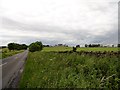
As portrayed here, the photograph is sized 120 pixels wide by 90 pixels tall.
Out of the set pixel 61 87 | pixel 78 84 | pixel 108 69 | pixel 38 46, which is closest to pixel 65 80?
pixel 61 87

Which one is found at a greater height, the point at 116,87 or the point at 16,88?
the point at 116,87

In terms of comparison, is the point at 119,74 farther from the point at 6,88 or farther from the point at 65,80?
the point at 6,88

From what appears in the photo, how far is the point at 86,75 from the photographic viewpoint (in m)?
9.29

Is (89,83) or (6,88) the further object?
(6,88)

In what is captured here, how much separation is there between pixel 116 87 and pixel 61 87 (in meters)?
2.51

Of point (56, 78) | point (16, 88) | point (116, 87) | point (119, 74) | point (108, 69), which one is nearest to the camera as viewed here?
Answer: point (116, 87)

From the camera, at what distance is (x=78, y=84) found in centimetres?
844

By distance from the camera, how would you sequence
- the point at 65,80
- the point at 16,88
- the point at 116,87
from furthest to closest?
the point at 16,88
the point at 65,80
the point at 116,87

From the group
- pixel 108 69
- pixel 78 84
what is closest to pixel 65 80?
pixel 78 84

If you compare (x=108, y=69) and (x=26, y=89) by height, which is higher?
(x=108, y=69)

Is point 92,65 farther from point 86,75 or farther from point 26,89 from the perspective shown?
point 26,89

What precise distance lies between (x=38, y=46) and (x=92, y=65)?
140099 millimetres

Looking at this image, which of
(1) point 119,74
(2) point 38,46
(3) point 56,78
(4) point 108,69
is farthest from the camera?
(2) point 38,46

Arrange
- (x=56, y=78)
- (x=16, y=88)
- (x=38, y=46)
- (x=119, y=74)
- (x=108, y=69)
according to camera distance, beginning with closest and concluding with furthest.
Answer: (x=119, y=74), (x=108, y=69), (x=56, y=78), (x=16, y=88), (x=38, y=46)
